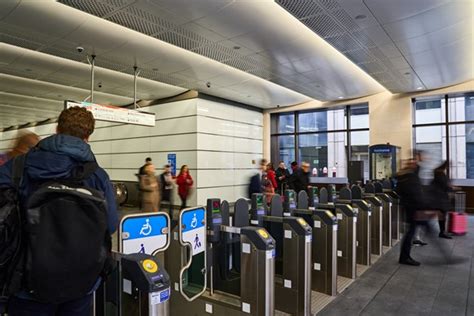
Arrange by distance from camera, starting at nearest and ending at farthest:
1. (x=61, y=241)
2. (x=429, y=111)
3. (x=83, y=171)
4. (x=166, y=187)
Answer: (x=61, y=241)
(x=83, y=171)
(x=166, y=187)
(x=429, y=111)

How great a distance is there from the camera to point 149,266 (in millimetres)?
1414

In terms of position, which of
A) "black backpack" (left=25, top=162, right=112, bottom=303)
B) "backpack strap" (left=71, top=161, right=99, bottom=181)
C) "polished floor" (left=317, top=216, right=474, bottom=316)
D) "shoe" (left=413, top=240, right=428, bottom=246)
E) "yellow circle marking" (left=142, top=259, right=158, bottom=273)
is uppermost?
"backpack strap" (left=71, top=161, right=99, bottom=181)

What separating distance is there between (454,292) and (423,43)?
149 inches

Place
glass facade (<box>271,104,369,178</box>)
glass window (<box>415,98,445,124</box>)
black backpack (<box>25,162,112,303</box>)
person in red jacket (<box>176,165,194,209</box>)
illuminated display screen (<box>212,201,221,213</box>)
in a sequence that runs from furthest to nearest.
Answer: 1. glass facade (<box>271,104,369,178</box>)
2. glass window (<box>415,98,445,124</box>)
3. person in red jacket (<box>176,165,194,209</box>)
4. illuminated display screen (<box>212,201,221,213</box>)
5. black backpack (<box>25,162,112,303</box>)

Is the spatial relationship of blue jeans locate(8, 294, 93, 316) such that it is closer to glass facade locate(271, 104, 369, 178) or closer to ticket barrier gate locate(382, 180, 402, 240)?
ticket barrier gate locate(382, 180, 402, 240)

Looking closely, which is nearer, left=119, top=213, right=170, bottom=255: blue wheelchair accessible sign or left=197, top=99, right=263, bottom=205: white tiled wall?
left=119, top=213, right=170, bottom=255: blue wheelchair accessible sign

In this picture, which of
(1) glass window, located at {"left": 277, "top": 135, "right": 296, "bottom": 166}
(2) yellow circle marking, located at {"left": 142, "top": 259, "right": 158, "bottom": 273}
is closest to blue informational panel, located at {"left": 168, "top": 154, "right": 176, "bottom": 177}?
(1) glass window, located at {"left": 277, "top": 135, "right": 296, "bottom": 166}

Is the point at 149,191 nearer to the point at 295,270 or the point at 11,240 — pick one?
the point at 295,270

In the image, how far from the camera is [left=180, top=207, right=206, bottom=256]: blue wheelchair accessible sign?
2465 millimetres

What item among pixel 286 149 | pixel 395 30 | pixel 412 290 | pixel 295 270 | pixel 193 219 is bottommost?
pixel 412 290

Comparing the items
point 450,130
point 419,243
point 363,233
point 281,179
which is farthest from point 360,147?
point 363,233

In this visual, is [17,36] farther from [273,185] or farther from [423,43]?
[423,43]

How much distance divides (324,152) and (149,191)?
630cm

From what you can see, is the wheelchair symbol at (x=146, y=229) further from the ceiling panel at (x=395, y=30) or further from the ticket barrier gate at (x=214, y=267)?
the ceiling panel at (x=395, y=30)
